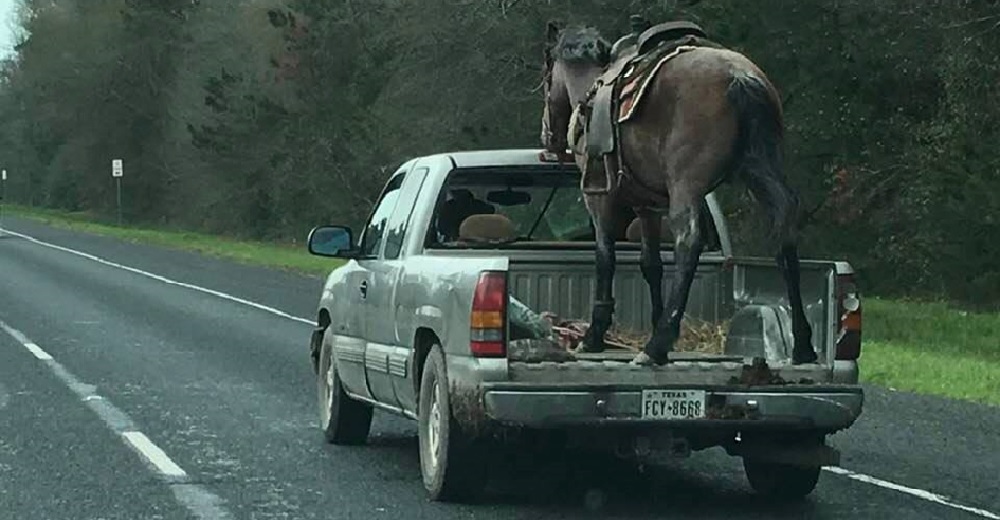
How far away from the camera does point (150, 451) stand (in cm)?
1192

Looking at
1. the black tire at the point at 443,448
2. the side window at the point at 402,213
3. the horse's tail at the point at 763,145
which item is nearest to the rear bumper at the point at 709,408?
the black tire at the point at 443,448

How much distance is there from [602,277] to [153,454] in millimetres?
3171

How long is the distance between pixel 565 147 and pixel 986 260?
19.2 metres

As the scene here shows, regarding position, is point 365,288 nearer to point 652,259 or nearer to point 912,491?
point 652,259

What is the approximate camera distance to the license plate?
29.9 ft

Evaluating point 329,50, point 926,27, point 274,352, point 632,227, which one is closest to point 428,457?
point 632,227

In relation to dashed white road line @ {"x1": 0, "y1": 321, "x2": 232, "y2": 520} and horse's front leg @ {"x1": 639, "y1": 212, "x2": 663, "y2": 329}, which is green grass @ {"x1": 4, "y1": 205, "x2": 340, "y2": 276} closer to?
dashed white road line @ {"x1": 0, "y1": 321, "x2": 232, "y2": 520}

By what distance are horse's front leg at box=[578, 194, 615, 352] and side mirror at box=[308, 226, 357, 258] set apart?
82.0 inches

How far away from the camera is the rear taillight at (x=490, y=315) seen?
30.0ft

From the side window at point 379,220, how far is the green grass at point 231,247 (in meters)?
22.7

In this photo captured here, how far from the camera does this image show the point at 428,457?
1000 cm

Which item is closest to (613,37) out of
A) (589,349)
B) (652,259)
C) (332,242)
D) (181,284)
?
(181,284)

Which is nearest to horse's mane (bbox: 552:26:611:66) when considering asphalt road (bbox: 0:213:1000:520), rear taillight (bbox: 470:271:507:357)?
rear taillight (bbox: 470:271:507:357)

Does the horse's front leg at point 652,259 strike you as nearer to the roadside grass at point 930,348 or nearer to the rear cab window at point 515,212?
the rear cab window at point 515,212
